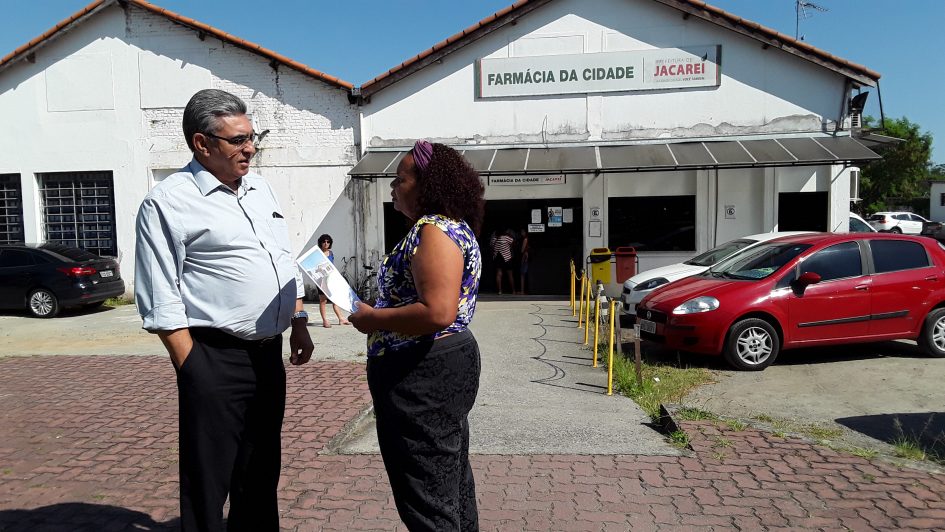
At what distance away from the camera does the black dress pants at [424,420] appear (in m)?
2.57

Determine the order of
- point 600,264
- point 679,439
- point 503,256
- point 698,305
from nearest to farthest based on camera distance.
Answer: point 679,439
point 698,305
point 600,264
point 503,256

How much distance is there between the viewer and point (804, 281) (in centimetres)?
793

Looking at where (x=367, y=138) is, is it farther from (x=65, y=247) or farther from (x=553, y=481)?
(x=553, y=481)

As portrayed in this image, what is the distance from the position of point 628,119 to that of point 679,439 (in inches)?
432

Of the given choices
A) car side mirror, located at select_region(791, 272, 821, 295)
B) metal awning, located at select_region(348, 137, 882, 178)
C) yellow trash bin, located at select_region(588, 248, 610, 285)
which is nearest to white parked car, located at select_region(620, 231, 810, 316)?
yellow trash bin, located at select_region(588, 248, 610, 285)

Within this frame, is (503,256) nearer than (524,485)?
No

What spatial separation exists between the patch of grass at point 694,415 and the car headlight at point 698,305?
2.38 metres

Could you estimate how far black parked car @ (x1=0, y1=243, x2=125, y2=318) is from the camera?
13375 mm

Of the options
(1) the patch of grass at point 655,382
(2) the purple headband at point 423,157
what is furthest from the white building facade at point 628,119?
(2) the purple headband at point 423,157

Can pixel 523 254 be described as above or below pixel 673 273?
above

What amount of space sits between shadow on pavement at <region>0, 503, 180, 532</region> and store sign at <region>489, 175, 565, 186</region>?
39.9ft

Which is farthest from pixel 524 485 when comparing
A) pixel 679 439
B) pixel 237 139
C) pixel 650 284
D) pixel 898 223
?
pixel 898 223

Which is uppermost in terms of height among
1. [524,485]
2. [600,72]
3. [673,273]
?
[600,72]

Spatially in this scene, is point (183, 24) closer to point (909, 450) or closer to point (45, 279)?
point (45, 279)
